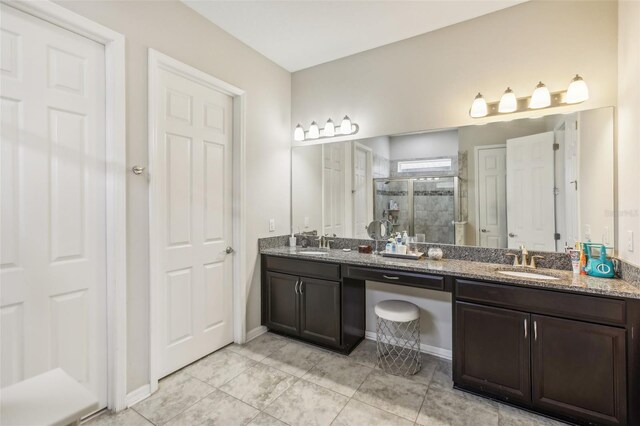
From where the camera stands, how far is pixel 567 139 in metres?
2.12

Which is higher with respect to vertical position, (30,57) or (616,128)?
(30,57)

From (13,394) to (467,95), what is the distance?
3.06m

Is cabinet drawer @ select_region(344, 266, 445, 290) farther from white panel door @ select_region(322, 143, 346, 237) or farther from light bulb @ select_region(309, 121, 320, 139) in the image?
light bulb @ select_region(309, 121, 320, 139)

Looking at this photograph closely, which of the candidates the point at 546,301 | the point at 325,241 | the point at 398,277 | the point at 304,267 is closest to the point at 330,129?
the point at 325,241

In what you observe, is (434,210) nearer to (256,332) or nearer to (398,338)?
(398,338)

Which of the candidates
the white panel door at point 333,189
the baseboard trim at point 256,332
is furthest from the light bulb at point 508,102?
the baseboard trim at point 256,332

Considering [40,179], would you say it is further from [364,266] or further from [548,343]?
[548,343]

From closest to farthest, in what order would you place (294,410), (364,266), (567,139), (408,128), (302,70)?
(294,410) → (567,139) → (364,266) → (408,128) → (302,70)

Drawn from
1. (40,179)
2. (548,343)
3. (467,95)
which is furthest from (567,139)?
(40,179)

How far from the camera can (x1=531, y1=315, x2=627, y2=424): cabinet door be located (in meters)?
1.57

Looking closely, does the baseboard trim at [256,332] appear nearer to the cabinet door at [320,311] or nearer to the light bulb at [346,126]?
the cabinet door at [320,311]

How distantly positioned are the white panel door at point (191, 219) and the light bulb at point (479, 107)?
214 centimetres

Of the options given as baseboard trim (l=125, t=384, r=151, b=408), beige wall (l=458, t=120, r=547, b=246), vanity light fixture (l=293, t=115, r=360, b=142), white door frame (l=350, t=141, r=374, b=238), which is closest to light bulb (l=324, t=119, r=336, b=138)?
vanity light fixture (l=293, t=115, r=360, b=142)

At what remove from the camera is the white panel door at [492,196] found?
2.34m
